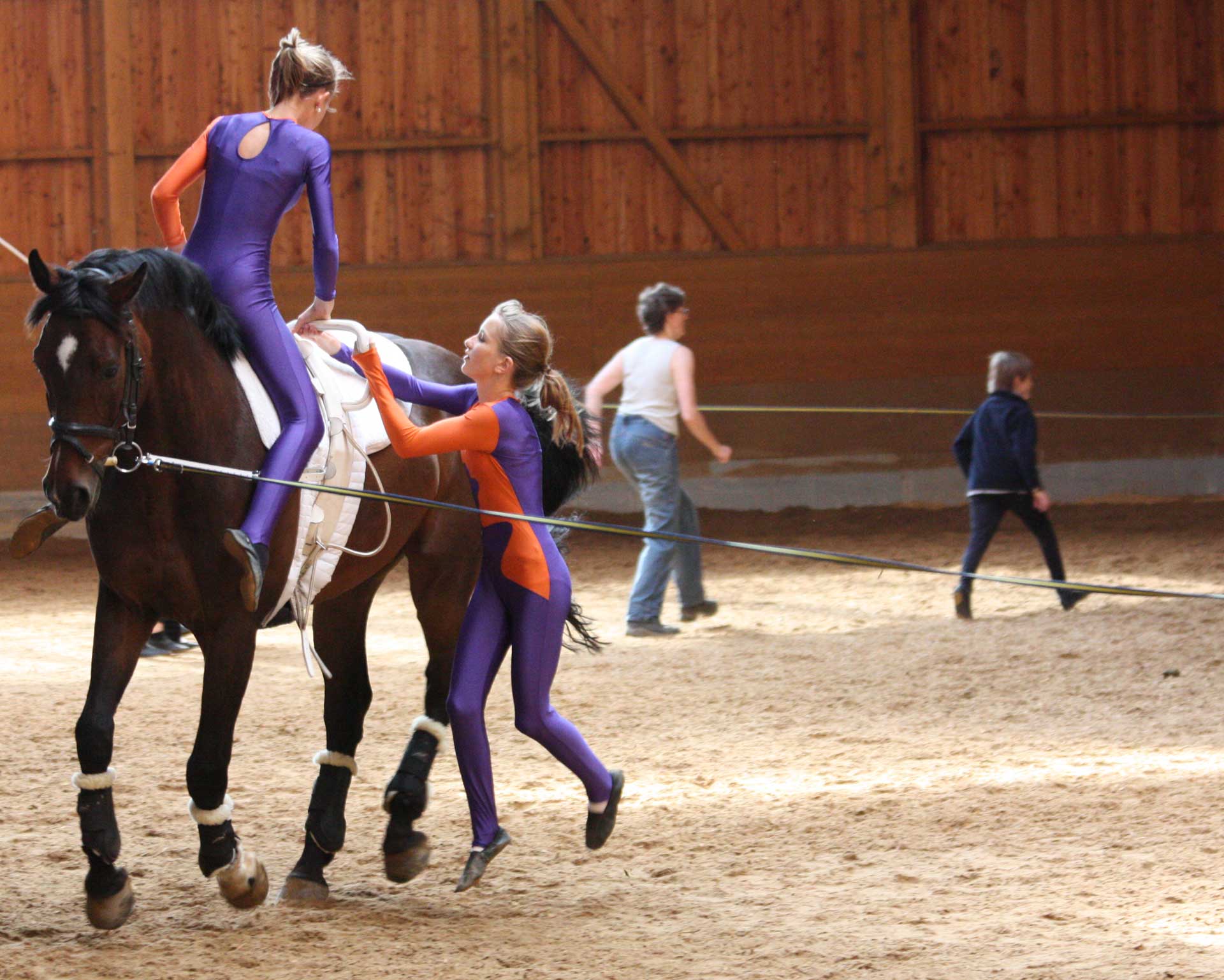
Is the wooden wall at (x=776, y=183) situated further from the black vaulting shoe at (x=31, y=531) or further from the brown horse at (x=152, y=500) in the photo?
the black vaulting shoe at (x=31, y=531)

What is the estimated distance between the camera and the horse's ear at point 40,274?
3227mm

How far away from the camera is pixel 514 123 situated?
39.2ft

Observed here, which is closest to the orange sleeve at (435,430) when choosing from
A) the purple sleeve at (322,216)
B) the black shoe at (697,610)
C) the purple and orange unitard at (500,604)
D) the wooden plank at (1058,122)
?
the purple and orange unitard at (500,604)

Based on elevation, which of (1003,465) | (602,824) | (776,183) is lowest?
(602,824)

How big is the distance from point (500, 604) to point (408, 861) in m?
0.77

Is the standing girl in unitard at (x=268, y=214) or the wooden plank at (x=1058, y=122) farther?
the wooden plank at (x=1058, y=122)

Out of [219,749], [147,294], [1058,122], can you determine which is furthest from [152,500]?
[1058,122]

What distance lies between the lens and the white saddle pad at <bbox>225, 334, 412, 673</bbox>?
12.5ft

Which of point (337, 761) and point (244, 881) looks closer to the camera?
point (244, 881)

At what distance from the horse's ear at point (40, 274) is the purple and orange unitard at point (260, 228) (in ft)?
1.62

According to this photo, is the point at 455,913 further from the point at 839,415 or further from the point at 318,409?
the point at 839,415

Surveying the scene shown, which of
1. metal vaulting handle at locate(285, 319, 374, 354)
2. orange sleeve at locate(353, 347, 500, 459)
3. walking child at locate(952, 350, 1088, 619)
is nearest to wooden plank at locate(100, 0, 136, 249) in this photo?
walking child at locate(952, 350, 1088, 619)

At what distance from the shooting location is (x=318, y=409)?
12.8ft

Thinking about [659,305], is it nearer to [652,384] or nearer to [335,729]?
[652,384]
